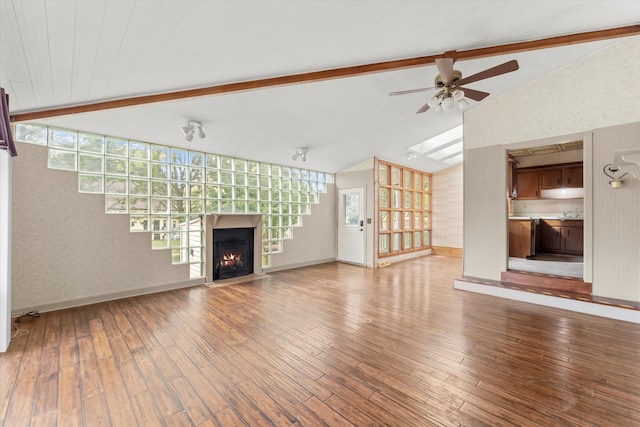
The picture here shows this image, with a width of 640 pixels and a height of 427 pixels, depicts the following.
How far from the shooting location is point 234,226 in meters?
5.01

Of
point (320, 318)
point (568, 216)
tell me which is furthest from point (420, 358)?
point (568, 216)

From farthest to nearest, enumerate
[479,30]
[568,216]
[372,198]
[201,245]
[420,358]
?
[372,198]
[568,216]
[201,245]
[479,30]
[420,358]

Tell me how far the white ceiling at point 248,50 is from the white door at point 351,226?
275cm

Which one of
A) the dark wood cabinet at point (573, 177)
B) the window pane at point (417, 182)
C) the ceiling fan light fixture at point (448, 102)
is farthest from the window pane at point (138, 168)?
the dark wood cabinet at point (573, 177)

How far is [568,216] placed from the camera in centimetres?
549

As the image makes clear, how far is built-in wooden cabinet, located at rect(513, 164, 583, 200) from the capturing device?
215 inches

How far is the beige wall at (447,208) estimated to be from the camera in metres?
7.86

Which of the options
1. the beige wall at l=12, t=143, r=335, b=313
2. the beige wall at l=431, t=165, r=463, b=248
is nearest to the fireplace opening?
the beige wall at l=12, t=143, r=335, b=313

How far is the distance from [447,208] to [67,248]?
8726 millimetres

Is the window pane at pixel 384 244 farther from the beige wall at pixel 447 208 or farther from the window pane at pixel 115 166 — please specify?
the window pane at pixel 115 166

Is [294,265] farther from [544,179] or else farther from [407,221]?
[544,179]

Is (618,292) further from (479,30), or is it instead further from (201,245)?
(201,245)

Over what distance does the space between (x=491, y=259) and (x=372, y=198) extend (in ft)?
9.06

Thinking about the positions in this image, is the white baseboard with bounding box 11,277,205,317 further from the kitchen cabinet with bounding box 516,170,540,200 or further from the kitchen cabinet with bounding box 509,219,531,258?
the kitchen cabinet with bounding box 516,170,540,200
